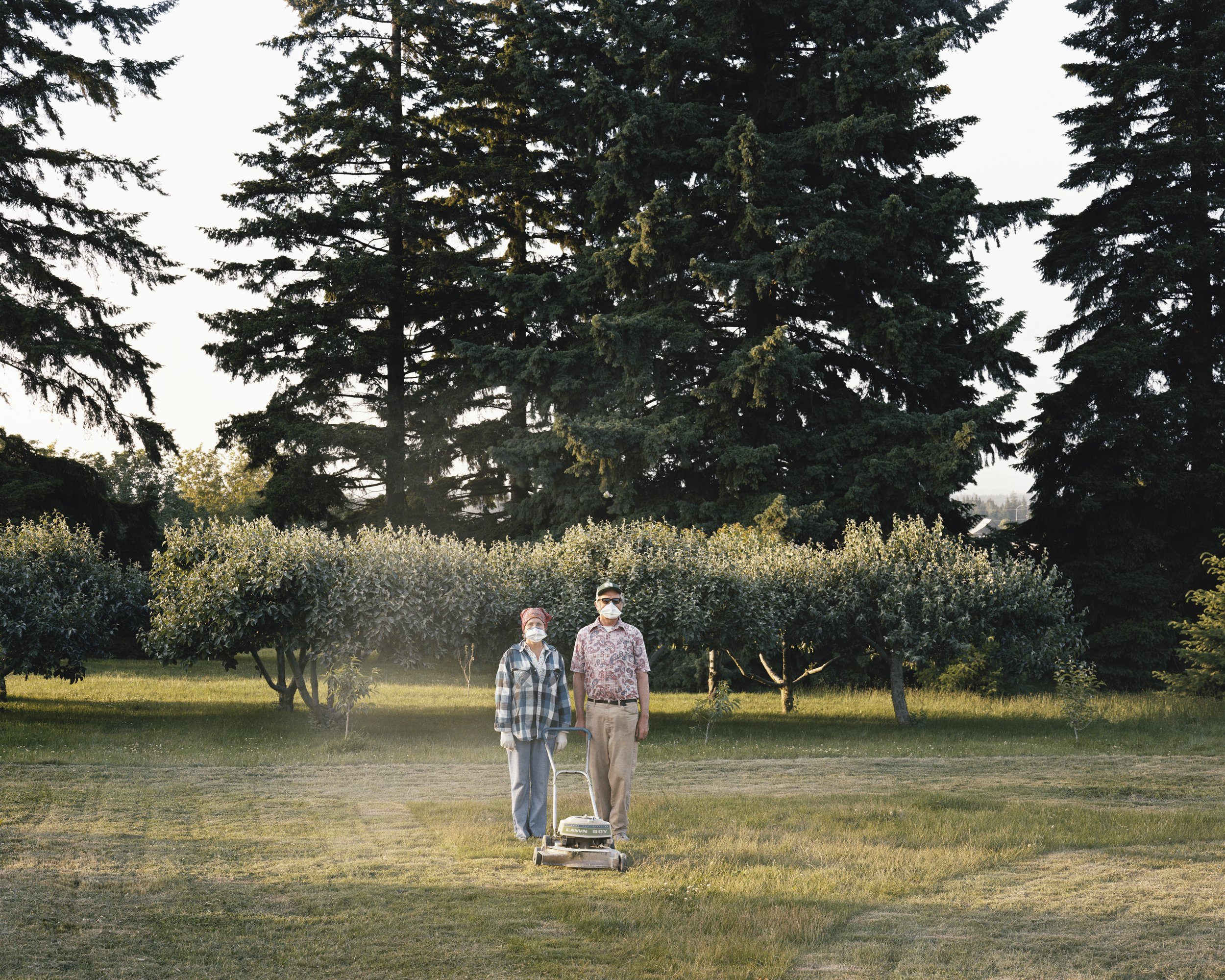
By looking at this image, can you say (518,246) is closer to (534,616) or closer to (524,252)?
(524,252)

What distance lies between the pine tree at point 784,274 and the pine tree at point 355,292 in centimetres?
557

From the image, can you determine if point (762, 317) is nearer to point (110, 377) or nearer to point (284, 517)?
point (284, 517)

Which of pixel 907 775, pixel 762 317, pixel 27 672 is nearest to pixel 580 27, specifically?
pixel 762 317

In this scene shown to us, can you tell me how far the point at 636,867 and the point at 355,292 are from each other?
2961cm

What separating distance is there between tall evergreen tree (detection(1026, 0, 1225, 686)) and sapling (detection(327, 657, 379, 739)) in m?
22.7

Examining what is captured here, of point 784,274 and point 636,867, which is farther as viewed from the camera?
point 784,274

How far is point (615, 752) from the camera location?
9.86 metres

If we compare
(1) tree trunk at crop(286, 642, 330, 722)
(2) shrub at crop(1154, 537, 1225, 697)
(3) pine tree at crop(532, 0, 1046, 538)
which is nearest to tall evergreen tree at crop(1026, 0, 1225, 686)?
(3) pine tree at crop(532, 0, 1046, 538)

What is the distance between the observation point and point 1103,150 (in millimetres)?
35531

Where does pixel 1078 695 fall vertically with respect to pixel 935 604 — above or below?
below

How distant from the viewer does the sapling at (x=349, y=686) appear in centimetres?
1898

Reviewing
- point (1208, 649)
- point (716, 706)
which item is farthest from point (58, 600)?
point (1208, 649)

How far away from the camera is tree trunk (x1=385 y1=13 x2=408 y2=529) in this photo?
35594 mm

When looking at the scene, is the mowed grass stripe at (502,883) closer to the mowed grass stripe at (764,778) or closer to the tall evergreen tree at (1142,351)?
the mowed grass stripe at (764,778)
